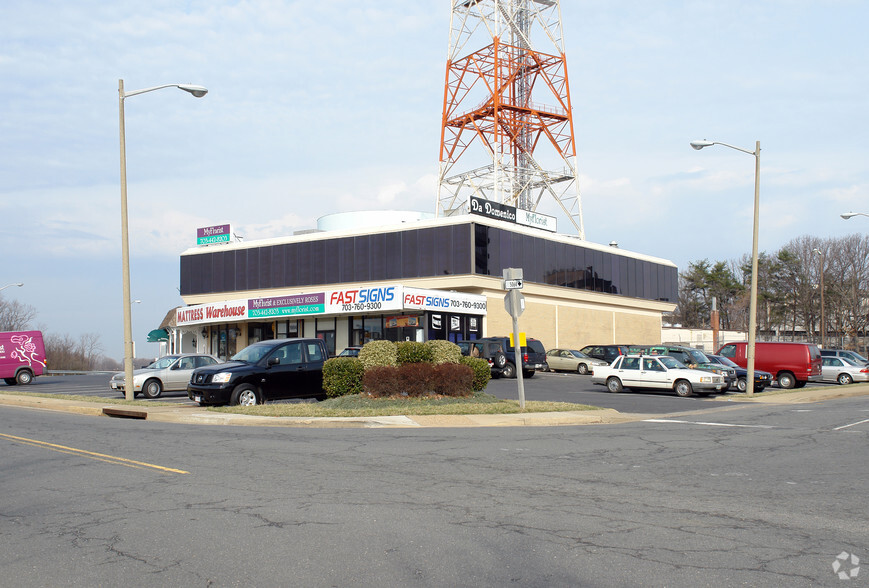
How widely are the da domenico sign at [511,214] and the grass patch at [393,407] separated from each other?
96.9 feet

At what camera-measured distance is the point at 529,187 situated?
5812 centimetres

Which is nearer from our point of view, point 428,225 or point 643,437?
point 643,437

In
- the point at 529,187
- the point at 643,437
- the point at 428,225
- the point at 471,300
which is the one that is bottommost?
the point at 643,437

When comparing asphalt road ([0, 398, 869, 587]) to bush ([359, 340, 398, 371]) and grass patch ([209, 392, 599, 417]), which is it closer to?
grass patch ([209, 392, 599, 417])

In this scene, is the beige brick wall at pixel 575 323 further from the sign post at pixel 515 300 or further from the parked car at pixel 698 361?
the sign post at pixel 515 300

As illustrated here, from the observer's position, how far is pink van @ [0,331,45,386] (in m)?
36.3

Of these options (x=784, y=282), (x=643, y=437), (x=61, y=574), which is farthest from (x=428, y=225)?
(x=784, y=282)

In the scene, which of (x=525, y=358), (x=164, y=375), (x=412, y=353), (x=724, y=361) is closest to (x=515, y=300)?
(x=412, y=353)

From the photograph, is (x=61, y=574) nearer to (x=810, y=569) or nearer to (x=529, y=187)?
(x=810, y=569)

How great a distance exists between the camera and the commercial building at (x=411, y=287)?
44.3m

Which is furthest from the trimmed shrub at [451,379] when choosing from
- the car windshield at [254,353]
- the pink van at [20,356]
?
the pink van at [20,356]

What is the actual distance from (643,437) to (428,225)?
3628 cm

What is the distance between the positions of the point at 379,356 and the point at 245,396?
12.0 feet

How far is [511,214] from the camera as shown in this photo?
51.3m
